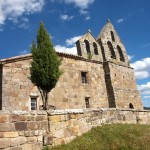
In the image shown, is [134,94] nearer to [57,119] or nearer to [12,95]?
[12,95]

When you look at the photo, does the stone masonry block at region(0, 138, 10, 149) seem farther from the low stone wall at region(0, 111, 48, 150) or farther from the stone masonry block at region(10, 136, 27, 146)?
the stone masonry block at region(10, 136, 27, 146)

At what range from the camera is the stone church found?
14.2 metres

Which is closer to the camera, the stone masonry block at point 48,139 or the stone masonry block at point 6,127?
the stone masonry block at point 6,127

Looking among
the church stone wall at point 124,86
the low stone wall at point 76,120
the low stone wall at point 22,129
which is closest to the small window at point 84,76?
the church stone wall at point 124,86

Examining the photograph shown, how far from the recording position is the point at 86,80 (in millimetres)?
19062

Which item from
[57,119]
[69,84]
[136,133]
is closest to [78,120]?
[57,119]

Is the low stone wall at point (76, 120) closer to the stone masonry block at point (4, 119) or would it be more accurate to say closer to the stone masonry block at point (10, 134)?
the stone masonry block at point (10, 134)

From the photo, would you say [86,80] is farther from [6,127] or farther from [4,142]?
[4,142]

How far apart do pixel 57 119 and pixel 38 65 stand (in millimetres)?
5457

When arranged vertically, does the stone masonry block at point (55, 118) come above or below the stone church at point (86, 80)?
below

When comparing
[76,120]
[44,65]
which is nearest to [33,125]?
[76,120]

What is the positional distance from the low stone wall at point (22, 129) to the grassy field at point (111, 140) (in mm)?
723

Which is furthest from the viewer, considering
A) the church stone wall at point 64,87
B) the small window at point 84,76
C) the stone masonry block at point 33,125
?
the small window at point 84,76

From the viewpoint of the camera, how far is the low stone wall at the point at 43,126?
6371mm
